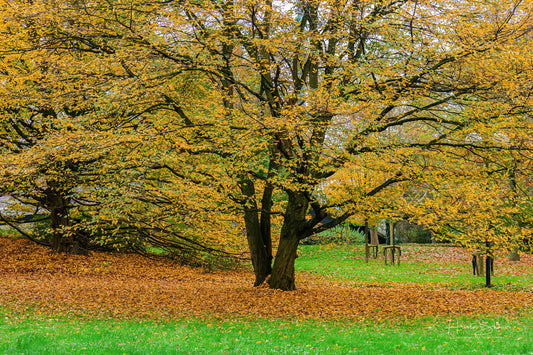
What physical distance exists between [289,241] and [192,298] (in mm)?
2848

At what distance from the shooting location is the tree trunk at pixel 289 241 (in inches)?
463

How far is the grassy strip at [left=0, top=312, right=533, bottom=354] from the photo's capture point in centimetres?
635

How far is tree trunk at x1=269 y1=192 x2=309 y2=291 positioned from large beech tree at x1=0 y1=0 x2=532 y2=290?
0.24 ft

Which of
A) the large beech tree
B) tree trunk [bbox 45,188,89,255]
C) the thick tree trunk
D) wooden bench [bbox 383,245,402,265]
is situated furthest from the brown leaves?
wooden bench [bbox 383,245,402,265]

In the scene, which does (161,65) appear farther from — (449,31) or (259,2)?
(449,31)

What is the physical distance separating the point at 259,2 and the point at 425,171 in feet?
16.4

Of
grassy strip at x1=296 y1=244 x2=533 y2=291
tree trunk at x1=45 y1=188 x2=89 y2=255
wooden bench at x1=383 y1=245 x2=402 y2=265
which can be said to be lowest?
grassy strip at x1=296 y1=244 x2=533 y2=291

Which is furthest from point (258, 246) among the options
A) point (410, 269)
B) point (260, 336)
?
point (410, 269)

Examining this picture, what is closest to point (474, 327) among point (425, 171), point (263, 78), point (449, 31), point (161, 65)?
point (425, 171)

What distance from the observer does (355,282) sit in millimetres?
16438

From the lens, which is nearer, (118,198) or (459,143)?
(118,198)

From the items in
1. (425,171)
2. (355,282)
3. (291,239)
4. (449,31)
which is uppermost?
(449,31)

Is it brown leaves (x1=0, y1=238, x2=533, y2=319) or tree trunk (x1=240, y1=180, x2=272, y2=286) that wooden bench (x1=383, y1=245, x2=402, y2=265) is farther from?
tree trunk (x1=240, y1=180, x2=272, y2=286)

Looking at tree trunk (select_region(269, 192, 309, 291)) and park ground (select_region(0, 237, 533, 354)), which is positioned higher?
tree trunk (select_region(269, 192, 309, 291))
